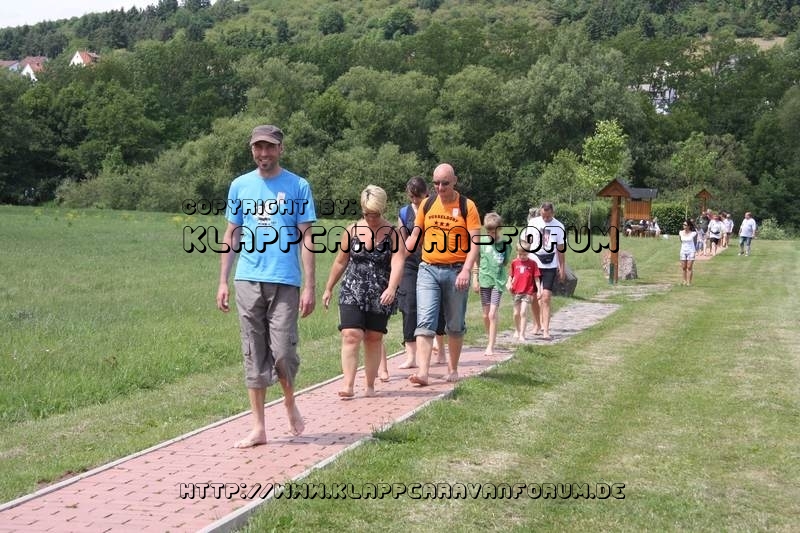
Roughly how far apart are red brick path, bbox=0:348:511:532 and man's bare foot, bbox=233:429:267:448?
2.9 inches

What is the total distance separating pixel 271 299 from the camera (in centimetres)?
718

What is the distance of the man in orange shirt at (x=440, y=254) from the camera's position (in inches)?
386

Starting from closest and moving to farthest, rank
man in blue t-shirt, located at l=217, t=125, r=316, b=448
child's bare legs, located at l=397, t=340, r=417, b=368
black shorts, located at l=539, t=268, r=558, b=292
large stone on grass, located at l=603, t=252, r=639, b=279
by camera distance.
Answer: man in blue t-shirt, located at l=217, t=125, r=316, b=448 → child's bare legs, located at l=397, t=340, r=417, b=368 → black shorts, located at l=539, t=268, r=558, b=292 → large stone on grass, located at l=603, t=252, r=639, b=279

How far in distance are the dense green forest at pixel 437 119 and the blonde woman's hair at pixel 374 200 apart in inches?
2040

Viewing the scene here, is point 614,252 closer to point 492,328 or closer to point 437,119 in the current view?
point 492,328

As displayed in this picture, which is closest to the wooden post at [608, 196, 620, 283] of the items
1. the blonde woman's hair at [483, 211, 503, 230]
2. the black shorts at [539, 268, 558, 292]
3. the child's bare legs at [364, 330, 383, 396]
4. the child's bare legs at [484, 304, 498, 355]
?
the black shorts at [539, 268, 558, 292]

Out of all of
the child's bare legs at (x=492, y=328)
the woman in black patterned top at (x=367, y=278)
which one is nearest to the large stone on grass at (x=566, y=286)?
the child's bare legs at (x=492, y=328)

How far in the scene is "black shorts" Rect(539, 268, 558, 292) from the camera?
14.8 m

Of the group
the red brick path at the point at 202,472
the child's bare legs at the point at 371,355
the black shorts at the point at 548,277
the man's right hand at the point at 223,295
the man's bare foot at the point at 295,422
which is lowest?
the red brick path at the point at 202,472

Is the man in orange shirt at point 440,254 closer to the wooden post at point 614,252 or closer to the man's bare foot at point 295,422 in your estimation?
the man's bare foot at point 295,422

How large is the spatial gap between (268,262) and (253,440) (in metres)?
1.30
